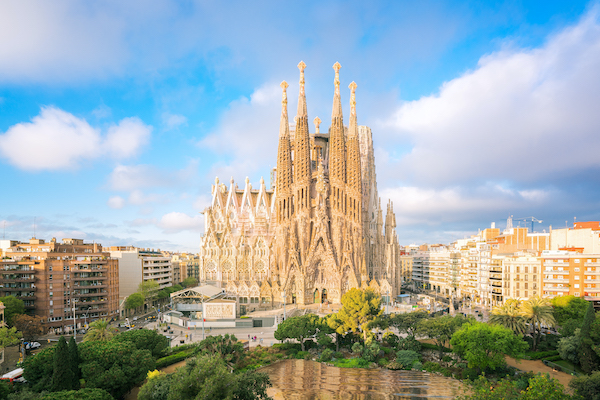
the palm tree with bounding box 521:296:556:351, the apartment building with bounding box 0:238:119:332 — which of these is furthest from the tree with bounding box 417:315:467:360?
the apartment building with bounding box 0:238:119:332

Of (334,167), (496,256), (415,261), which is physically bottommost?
(415,261)

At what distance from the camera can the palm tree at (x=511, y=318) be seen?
1154 inches

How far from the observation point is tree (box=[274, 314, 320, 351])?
98.3 ft

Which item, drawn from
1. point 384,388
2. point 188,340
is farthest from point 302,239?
point 384,388

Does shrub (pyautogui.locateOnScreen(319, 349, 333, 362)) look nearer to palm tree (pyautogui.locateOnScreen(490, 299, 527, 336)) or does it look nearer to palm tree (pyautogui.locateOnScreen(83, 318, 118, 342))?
palm tree (pyautogui.locateOnScreen(490, 299, 527, 336))

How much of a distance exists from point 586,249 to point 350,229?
1114 inches

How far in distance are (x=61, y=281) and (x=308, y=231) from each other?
3106 cm

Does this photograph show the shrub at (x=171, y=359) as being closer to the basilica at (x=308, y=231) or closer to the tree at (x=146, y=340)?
the tree at (x=146, y=340)

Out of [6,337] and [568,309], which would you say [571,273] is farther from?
[6,337]

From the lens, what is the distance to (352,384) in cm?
2430

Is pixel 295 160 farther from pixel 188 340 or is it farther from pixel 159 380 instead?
pixel 159 380

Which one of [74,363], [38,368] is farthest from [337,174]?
[38,368]

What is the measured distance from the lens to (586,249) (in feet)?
146

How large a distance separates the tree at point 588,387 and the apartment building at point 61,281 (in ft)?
134
